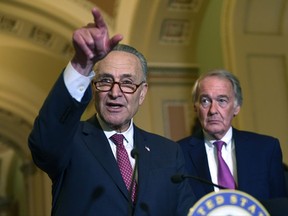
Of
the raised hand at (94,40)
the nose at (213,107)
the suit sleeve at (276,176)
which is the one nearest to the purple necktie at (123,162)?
the raised hand at (94,40)

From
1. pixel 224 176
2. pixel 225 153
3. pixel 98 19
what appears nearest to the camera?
pixel 98 19

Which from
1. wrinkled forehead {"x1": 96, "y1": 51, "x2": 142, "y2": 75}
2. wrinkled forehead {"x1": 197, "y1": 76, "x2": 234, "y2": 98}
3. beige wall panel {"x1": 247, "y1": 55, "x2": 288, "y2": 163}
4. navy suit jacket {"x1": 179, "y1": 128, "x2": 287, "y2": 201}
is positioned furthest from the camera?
beige wall panel {"x1": 247, "y1": 55, "x2": 288, "y2": 163}

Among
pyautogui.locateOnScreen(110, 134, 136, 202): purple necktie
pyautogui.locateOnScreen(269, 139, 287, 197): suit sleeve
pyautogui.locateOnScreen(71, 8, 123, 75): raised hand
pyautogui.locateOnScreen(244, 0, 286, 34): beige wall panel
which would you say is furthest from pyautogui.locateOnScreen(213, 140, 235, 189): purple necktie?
pyautogui.locateOnScreen(244, 0, 286, 34): beige wall panel

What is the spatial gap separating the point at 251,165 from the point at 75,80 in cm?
121

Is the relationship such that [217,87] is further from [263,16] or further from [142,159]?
[263,16]

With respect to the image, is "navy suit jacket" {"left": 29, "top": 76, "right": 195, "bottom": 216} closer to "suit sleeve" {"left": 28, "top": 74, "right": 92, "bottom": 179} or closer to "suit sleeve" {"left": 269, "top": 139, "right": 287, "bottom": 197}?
"suit sleeve" {"left": 28, "top": 74, "right": 92, "bottom": 179}

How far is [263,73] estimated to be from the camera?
5629mm

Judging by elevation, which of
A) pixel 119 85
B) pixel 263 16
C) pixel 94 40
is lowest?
pixel 119 85

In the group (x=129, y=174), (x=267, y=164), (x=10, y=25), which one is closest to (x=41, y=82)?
(x=10, y=25)

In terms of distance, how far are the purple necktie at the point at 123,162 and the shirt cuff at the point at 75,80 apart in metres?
0.34

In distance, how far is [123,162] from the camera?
182 cm

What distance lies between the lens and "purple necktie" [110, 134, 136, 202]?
178 centimetres

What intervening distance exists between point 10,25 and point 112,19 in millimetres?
1483

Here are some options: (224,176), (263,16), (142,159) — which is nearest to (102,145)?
(142,159)
